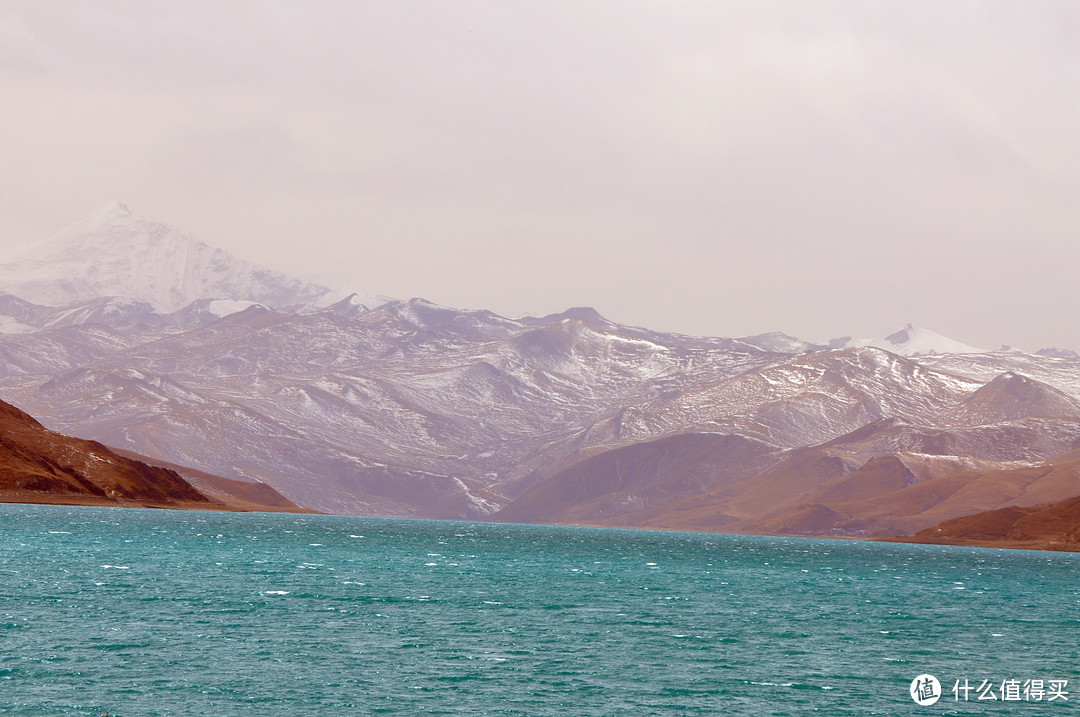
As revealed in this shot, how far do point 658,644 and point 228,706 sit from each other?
1268 inches

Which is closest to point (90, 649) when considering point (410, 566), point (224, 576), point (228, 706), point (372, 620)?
point (228, 706)

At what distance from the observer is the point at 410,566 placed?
143000 millimetres

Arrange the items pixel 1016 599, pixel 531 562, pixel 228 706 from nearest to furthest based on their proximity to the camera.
Answer: pixel 228 706 → pixel 1016 599 → pixel 531 562

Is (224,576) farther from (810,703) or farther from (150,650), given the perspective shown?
(810,703)

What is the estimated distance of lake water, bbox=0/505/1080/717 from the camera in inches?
2185

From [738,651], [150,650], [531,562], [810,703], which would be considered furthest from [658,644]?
[531,562]

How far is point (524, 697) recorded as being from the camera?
56.5 m

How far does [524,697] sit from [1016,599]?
9024 centimetres

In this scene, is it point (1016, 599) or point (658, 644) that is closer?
point (658, 644)

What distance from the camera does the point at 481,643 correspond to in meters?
73.0

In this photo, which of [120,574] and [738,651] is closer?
[738,651]

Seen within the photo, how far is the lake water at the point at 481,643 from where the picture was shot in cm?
5550

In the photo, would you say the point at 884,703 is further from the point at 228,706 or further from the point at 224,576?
the point at 224,576

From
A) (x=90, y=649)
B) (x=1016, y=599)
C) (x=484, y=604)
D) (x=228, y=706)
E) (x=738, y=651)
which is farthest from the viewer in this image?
(x=1016, y=599)
